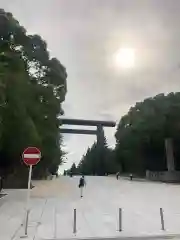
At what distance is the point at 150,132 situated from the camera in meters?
44.9

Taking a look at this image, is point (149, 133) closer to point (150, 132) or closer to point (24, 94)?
point (150, 132)

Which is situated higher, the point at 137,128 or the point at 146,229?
the point at 137,128

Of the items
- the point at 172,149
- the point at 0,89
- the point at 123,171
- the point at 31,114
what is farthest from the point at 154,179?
the point at 0,89

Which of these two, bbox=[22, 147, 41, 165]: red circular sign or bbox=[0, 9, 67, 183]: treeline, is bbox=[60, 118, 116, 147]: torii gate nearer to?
bbox=[0, 9, 67, 183]: treeline

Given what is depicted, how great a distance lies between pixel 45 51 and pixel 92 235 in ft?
66.6

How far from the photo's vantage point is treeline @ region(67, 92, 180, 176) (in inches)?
1688

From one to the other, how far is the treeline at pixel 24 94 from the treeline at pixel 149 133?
17.5m

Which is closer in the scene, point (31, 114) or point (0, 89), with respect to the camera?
point (0, 89)

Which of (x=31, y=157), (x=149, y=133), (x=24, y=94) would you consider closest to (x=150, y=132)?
(x=149, y=133)

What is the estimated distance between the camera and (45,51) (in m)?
27.0

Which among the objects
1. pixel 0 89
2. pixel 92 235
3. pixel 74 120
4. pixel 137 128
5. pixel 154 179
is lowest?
pixel 92 235

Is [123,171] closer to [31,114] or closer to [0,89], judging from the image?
[31,114]

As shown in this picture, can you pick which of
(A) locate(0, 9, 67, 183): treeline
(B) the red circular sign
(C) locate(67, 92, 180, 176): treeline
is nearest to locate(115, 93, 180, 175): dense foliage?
(C) locate(67, 92, 180, 176): treeline

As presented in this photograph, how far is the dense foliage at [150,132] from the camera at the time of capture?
42844 millimetres
